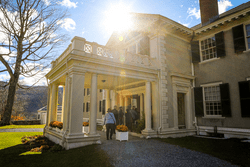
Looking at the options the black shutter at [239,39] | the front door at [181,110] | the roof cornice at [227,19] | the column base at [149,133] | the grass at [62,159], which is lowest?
the grass at [62,159]

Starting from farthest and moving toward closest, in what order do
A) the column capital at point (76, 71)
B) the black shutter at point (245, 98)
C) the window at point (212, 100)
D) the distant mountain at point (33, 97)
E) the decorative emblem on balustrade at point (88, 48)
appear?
the distant mountain at point (33, 97), the window at point (212, 100), the black shutter at point (245, 98), the decorative emblem on balustrade at point (88, 48), the column capital at point (76, 71)

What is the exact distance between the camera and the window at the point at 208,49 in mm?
11623

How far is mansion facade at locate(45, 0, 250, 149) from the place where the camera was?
8.25 metres

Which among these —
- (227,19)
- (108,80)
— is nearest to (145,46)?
(108,80)

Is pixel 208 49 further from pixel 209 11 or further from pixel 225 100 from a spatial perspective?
pixel 225 100

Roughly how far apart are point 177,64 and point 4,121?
17.4m

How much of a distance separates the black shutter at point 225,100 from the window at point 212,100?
1.63ft

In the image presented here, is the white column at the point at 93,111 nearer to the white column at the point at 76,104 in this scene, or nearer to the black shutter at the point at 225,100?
the white column at the point at 76,104

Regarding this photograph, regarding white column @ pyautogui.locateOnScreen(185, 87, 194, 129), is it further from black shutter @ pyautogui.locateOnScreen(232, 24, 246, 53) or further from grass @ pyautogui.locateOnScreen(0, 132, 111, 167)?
grass @ pyautogui.locateOnScreen(0, 132, 111, 167)

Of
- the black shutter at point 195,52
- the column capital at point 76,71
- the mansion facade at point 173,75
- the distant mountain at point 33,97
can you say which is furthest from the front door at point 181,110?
the distant mountain at point 33,97

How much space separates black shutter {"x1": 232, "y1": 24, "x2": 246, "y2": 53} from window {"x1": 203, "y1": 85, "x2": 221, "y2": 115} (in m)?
2.72

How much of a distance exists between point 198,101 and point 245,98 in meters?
2.91

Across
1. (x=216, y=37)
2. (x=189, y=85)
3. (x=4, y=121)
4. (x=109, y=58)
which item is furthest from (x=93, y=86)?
(x=4, y=121)

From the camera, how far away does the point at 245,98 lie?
9.51 m
